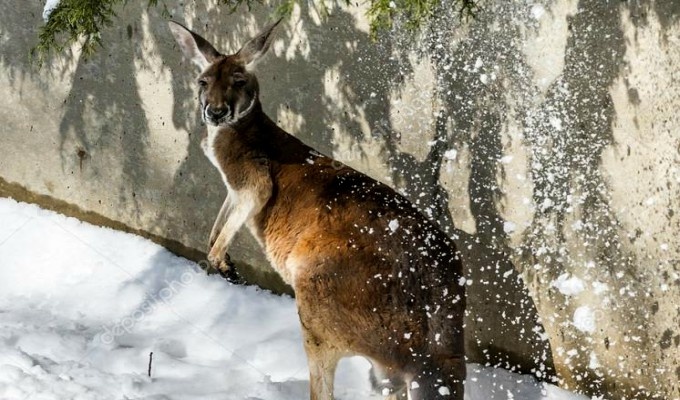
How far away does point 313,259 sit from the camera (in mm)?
5039

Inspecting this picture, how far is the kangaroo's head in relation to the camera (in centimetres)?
548

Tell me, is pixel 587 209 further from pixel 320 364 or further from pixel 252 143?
pixel 252 143

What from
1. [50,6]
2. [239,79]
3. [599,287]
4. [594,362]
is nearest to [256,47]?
A: [239,79]

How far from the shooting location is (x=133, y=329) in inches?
258

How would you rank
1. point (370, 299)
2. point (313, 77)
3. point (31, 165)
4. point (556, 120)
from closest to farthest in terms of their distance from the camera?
point (370, 299), point (556, 120), point (313, 77), point (31, 165)

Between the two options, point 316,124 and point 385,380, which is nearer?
point 385,380

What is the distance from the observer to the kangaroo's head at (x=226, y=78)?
5484mm

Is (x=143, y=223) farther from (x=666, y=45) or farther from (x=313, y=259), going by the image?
(x=666, y=45)

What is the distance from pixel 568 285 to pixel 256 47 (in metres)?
2.07

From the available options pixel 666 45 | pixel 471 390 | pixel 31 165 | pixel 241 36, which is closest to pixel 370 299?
pixel 471 390

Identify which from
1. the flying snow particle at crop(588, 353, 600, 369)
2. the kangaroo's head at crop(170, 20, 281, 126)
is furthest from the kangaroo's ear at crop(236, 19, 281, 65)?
the flying snow particle at crop(588, 353, 600, 369)

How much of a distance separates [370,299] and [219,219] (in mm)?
1411

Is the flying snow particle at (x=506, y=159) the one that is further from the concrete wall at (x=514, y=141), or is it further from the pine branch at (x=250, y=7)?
the pine branch at (x=250, y=7)

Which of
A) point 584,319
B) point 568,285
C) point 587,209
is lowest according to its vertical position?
point 584,319
